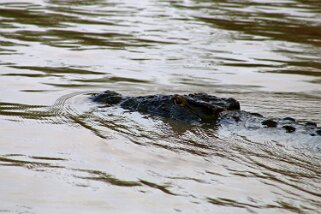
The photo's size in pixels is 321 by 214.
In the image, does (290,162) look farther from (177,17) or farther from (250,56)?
(177,17)

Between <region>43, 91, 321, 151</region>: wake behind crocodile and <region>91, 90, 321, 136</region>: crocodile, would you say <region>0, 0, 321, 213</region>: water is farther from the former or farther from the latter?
<region>91, 90, 321, 136</region>: crocodile

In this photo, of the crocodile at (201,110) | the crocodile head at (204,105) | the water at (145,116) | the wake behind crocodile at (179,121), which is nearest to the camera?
the water at (145,116)

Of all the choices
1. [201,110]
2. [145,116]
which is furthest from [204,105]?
[145,116]

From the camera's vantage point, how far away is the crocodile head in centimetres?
570

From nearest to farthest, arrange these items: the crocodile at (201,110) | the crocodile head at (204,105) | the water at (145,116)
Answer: the water at (145,116)
the crocodile at (201,110)
the crocodile head at (204,105)

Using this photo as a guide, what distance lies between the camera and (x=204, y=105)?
570 centimetres

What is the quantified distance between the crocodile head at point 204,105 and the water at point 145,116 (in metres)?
0.25

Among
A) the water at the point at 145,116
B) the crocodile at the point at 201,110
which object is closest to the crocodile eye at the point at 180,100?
the crocodile at the point at 201,110

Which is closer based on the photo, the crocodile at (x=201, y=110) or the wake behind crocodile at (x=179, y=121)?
the wake behind crocodile at (x=179, y=121)

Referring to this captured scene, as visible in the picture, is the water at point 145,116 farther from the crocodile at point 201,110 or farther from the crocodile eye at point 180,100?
the crocodile eye at point 180,100

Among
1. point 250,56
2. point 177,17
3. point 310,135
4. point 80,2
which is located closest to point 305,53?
point 250,56

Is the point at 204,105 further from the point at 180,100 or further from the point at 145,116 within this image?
the point at 145,116

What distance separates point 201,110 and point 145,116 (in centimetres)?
46

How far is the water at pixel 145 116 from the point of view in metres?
4.06
